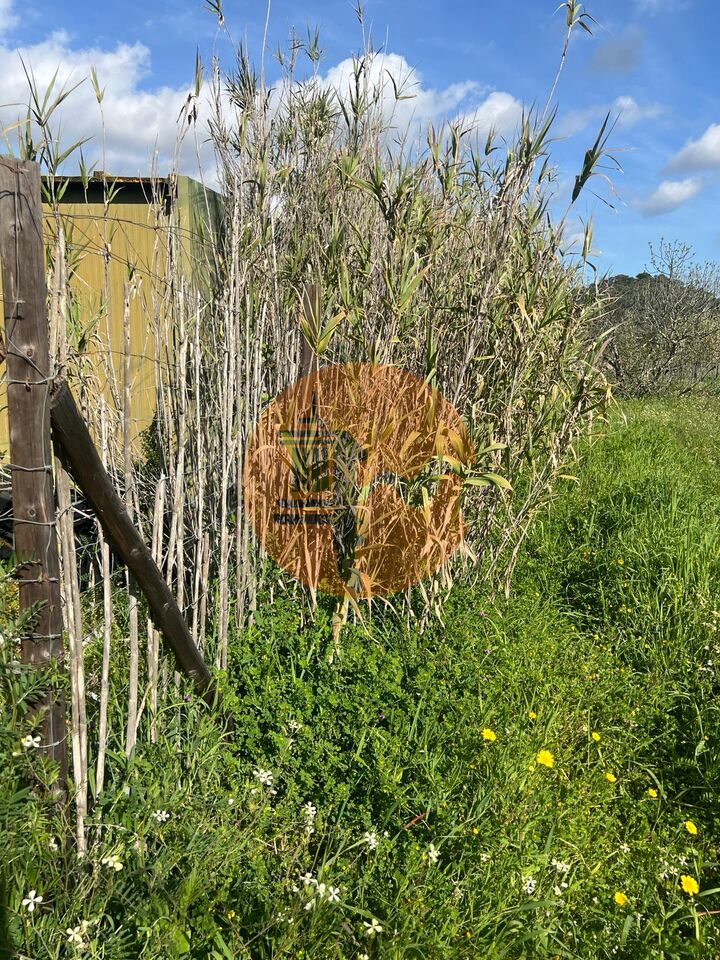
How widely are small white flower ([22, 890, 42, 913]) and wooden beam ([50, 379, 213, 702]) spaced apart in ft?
2.25

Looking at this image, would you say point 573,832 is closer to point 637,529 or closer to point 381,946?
point 381,946

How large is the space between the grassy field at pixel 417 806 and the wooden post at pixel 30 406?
0.16 m

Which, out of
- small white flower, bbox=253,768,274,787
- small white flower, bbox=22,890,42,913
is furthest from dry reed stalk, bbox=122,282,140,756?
small white flower, bbox=22,890,42,913

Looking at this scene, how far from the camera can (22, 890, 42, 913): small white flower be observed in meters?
1.40

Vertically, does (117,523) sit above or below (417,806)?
above

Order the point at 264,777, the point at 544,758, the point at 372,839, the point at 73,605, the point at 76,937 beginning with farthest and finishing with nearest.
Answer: the point at 544,758 → the point at 264,777 → the point at 372,839 → the point at 73,605 → the point at 76,937

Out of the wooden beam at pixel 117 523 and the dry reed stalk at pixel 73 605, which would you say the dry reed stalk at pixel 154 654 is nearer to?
the wooden beam at pixel 117 523

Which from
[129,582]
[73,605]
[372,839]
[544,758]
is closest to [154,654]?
[129,582]

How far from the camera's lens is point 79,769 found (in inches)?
65.4

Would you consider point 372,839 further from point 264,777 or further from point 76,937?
point 76,937

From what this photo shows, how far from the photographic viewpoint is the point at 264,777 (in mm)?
1973

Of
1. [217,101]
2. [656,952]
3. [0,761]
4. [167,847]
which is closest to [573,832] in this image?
[656,952]

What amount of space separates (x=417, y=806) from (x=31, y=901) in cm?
103

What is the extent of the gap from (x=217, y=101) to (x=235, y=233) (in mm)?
486
